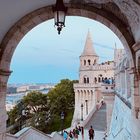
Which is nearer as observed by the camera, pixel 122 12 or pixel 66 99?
pixel 122 12

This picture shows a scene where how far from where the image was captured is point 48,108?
43750 millimetres

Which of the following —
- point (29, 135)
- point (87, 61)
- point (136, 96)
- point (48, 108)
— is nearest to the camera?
point (136, 96)

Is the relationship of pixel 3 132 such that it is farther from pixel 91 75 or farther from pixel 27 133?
pixel 91 75

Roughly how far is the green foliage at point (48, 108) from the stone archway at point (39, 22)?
2750 cm

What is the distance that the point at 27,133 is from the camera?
8.73 metres

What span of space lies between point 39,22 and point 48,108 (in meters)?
38.4

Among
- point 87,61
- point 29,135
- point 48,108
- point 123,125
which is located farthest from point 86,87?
point 123,125

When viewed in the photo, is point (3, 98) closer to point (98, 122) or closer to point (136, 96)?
point (136, 96)

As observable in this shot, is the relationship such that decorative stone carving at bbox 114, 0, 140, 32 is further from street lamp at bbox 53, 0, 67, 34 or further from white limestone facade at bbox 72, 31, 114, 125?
white limestone facade at bbox 72, 31, 114, 125

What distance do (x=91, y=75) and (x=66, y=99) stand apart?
5279mm

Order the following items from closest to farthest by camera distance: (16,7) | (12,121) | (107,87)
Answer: (16,7), (107,87), (12,121)

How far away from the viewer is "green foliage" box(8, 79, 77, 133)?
119 ft

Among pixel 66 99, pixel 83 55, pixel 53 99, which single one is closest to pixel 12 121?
pixel 53 99

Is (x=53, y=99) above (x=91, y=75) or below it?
below
